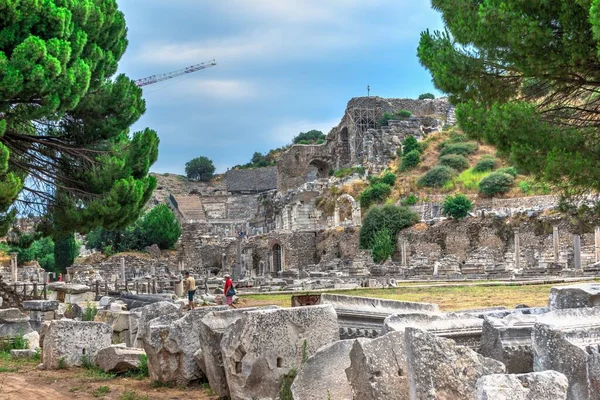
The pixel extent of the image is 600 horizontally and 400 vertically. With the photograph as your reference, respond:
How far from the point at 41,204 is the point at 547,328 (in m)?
14.7

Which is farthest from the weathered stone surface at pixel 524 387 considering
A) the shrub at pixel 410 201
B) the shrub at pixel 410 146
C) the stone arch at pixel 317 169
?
the stone arch at pixel 317 169

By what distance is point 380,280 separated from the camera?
107 feet

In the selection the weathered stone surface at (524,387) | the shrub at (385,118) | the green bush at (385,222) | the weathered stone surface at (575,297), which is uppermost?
the shrub at (385,118)

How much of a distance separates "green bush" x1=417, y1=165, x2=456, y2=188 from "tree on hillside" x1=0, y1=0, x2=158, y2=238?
39.0 meters

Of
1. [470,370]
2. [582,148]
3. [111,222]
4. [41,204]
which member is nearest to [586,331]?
[470,370]

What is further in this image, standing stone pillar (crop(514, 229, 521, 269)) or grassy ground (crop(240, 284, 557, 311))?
standing stone pillar (crop(514, 229, 521, 269))

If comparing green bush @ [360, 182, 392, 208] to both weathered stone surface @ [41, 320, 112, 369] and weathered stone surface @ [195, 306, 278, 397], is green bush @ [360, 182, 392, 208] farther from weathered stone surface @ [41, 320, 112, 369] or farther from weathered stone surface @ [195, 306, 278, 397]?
weathered stone surface @ [195, 306, 278, 397]

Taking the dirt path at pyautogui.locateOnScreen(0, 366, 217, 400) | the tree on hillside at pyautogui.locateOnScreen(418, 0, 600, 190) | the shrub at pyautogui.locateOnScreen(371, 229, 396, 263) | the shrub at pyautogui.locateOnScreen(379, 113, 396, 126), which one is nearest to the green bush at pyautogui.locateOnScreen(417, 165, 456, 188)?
the shrub at pyautogui.locateOnScreen(371, 229, 396, 263)

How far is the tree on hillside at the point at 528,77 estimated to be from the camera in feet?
31.7

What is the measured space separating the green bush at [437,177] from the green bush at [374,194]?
251 cm

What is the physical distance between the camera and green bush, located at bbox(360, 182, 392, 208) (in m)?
55.8

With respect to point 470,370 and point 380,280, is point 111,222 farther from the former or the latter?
point 380,280

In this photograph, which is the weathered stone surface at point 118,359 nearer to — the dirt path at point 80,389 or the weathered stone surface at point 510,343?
the dirt path at point 80,389

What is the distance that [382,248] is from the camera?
4459 cm
